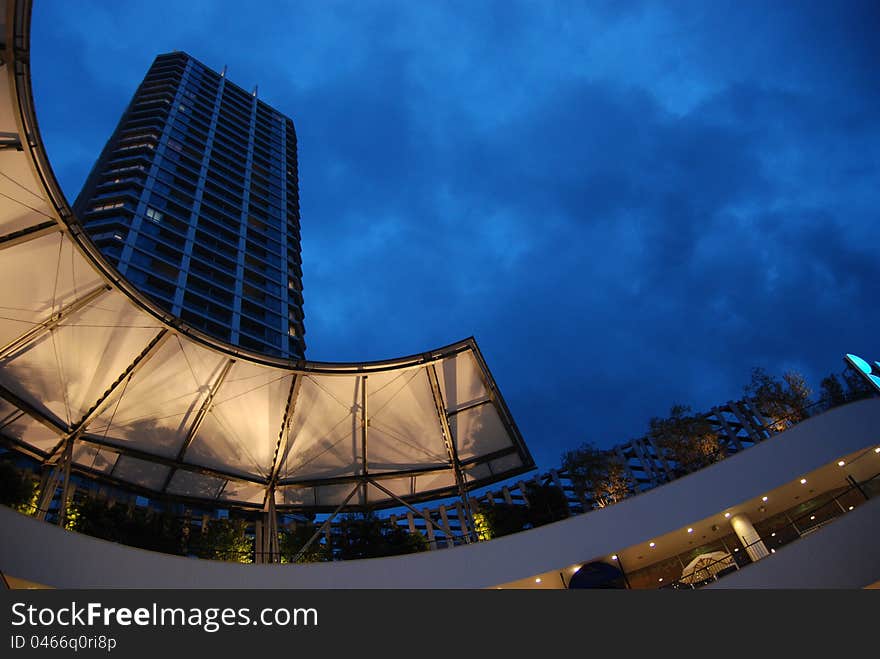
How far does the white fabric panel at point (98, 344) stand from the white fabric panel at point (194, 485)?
Answer: 4.81 metres

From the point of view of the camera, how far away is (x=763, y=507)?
1845cm

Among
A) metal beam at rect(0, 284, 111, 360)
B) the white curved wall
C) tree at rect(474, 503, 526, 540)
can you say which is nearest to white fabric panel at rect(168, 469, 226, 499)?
the white curved wall

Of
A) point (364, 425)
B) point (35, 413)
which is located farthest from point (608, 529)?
point (35, 413)

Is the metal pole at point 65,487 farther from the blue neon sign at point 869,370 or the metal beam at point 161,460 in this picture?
the blue neon sign at point 869,370

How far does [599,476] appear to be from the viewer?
23562 millimetres

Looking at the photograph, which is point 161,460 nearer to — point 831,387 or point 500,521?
point 500,521

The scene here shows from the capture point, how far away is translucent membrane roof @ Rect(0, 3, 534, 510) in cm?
1565

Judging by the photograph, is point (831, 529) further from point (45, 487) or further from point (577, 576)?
point (45, 487)

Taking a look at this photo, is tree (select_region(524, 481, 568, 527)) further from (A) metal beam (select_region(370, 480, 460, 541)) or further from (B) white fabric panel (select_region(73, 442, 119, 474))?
(B) white fabric panel (select_region(73, 442, 119, 474))

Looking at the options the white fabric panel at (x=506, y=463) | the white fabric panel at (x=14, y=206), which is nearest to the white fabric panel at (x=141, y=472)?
the white fabric panel at (x=14, y=206)

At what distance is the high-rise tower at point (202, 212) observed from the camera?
1796 inches

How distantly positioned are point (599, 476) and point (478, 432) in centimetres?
523
